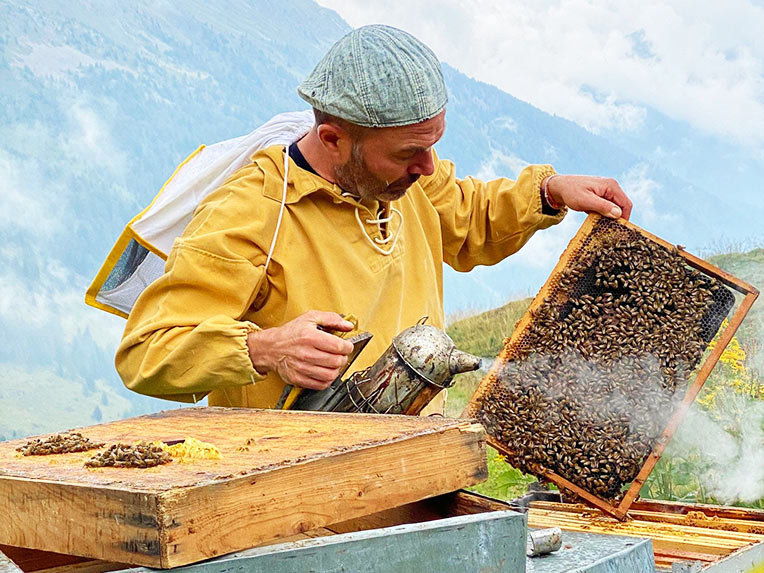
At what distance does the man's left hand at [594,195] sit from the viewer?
438cm

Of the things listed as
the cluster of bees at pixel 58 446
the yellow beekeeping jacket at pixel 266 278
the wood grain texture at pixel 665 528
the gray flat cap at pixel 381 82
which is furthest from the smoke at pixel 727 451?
the cluster of bees at pixel 58 446

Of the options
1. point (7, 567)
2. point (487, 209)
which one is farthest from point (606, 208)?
point (7, 567)

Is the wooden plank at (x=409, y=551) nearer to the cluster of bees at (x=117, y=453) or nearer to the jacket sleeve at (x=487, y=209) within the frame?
the cluster of bees at (x=117, y=453)

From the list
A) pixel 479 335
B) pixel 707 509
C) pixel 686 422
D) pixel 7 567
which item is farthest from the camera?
pixel 479 335

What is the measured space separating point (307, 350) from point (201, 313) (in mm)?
556

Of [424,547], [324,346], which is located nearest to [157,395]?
[324,346]

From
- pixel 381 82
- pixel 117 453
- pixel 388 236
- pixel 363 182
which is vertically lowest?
pixel 117 453

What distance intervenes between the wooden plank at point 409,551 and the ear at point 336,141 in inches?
69.0

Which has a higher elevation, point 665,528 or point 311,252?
point 311,252

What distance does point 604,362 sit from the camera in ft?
14.1

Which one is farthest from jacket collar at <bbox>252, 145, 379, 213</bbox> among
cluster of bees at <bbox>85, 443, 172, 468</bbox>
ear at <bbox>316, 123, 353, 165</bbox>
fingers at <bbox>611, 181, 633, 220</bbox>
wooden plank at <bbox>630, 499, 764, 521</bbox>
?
wooden plank at <bbox>630, 499, 764, 521</bbox>

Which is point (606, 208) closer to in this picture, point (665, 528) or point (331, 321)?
point (665, 528)

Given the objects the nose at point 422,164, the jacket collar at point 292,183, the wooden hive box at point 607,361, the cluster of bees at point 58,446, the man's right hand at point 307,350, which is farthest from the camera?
the wooden hive box at point 607,361

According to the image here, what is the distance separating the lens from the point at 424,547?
2.31 m
